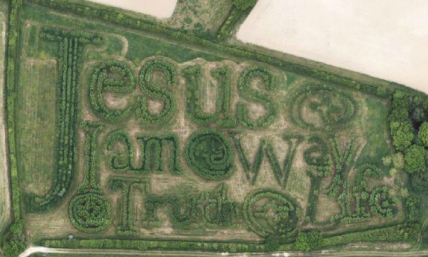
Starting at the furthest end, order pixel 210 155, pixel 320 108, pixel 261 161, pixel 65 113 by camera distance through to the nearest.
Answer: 1. pixel 320 108
2. pixel 261 161
3. pixel 210 155
4. pixel 65 113

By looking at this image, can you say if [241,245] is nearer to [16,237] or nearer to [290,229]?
[290,229]

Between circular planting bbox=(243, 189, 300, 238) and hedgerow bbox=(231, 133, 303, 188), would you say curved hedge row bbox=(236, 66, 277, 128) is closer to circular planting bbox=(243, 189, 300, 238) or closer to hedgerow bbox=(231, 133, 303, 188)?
hedgerow bbox=(231, 133, 303, 188)

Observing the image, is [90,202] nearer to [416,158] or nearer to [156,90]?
[156,90]

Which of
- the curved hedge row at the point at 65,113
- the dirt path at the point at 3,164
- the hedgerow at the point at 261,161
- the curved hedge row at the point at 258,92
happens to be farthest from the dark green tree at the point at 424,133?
the dirt path at the point at 3,164

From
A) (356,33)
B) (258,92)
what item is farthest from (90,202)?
(356,33)

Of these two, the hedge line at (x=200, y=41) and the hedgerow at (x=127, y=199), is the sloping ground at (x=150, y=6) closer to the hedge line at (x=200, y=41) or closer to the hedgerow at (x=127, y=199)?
the hedge line at (x=200, y=41)

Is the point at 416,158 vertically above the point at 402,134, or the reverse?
the point at 402,134

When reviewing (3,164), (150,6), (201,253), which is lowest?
(201,253)

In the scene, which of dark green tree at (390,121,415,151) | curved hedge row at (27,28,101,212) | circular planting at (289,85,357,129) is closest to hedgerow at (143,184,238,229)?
curved hedge row at (27,28,101,212)
